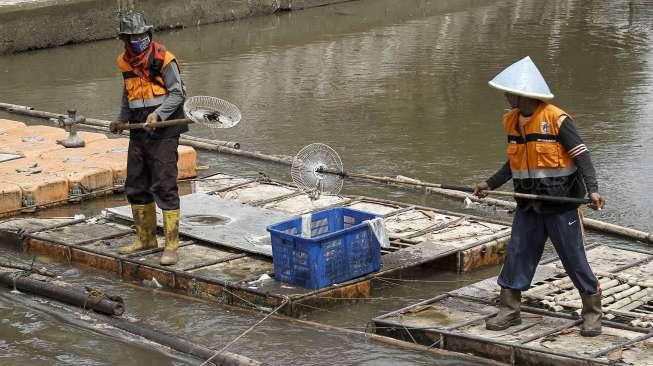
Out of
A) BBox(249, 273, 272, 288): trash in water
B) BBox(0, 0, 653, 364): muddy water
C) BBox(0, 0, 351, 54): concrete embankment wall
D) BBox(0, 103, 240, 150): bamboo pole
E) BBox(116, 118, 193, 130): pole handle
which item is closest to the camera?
BBox(249, 273, 272, 288): trash in water

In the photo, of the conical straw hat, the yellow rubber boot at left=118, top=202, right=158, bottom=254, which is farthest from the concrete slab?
the conical straw hat

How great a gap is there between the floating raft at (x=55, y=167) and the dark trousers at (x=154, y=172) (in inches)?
76.7

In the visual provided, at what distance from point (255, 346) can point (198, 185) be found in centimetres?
376

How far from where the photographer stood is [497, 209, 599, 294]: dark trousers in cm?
684

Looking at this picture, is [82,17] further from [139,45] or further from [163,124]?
[163,124]

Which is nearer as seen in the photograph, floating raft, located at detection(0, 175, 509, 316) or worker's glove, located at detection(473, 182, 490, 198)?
worker's glove, located at detection(473, 182, 490, 198)

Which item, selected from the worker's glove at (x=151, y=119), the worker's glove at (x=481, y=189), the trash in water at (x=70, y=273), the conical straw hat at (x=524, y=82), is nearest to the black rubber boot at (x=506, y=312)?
the worker's glove at (x=481, y=189)

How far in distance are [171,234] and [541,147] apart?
307 cm

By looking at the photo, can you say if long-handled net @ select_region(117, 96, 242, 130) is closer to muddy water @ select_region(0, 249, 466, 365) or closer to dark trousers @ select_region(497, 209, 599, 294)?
muddy water @ select_region(0, 249, 466, 365)

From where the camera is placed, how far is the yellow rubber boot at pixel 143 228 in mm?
8914

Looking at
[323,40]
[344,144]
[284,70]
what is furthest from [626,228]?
[323,40]

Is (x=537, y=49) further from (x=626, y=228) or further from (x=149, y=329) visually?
(x=149, y=329)

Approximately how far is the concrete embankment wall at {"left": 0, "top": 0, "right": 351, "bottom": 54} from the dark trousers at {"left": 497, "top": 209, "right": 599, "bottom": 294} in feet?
48.2

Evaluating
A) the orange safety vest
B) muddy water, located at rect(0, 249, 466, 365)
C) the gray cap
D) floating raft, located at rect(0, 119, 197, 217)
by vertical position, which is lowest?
muddy water, located at rect(0, 249, 466, 365)
